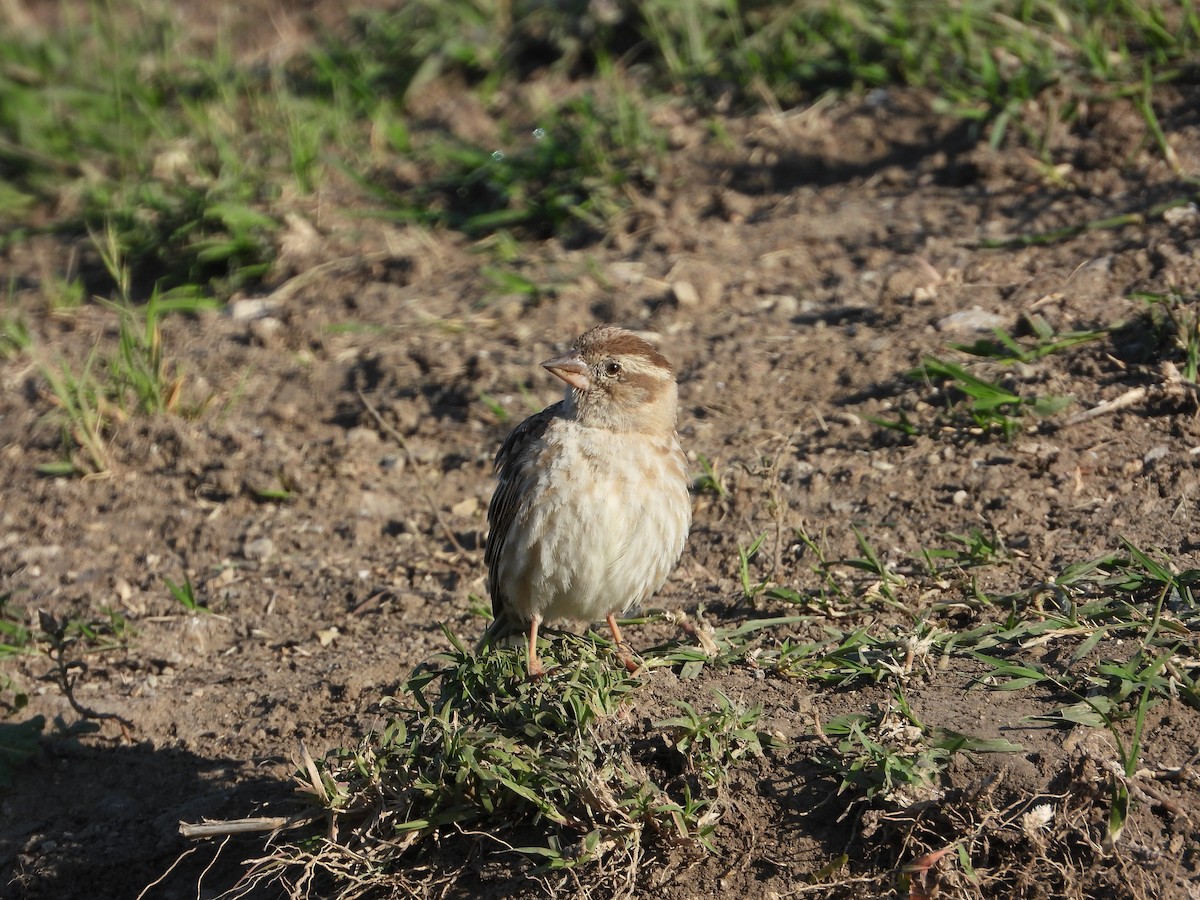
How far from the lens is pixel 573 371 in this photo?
16.7 feet

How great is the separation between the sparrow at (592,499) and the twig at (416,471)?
2.87ft

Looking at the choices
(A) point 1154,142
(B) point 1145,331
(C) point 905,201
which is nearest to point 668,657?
(B) point 1145,331

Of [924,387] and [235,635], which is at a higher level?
[924,387]

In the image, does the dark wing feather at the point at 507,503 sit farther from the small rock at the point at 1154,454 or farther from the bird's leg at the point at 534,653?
the small rock at the point at 1154,454

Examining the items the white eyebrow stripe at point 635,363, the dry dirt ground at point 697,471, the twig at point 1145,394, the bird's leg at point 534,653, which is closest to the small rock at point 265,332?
the dry dirt ground at point 697,471

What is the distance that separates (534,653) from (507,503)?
1.94ft

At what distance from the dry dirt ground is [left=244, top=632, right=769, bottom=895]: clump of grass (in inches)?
5.4

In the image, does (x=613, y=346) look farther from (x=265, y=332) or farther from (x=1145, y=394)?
(x=265, y=332)

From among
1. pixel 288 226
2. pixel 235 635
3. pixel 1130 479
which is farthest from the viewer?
pixel 288 226

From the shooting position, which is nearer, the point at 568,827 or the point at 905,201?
the point at 568,827

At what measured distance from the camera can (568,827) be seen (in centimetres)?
403

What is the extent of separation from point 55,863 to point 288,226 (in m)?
4.25

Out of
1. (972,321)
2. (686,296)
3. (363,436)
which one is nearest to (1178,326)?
(972,321)

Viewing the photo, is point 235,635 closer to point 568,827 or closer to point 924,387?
point 568,827
